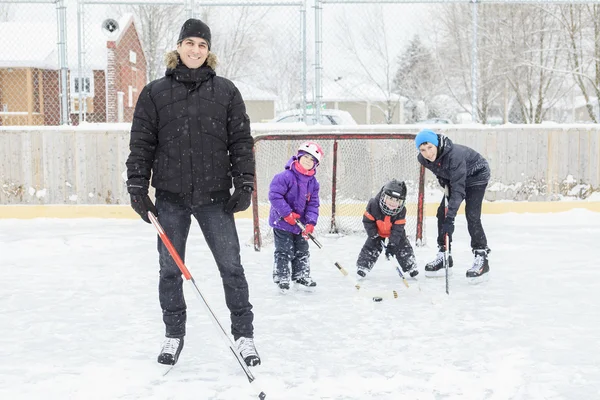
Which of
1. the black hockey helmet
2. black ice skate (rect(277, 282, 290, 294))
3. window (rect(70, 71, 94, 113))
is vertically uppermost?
window (rect(70, 71, 94, 113))

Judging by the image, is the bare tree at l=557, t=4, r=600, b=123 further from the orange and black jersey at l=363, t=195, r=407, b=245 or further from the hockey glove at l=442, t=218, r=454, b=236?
the orange and black jersey at l=363, t=195, r=407, b=245

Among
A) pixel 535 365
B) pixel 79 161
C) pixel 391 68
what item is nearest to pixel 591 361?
pixel 535 365

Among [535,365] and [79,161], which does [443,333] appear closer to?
[535,365]

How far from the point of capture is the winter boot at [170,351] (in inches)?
142

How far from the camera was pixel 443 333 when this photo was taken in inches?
169

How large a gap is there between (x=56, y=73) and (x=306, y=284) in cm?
1376

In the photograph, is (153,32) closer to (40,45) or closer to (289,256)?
(40,45)

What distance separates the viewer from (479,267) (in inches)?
224

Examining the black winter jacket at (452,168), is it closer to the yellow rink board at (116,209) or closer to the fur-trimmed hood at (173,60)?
the fur-trimmed hood at (173,60)

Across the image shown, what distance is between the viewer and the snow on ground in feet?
11.1

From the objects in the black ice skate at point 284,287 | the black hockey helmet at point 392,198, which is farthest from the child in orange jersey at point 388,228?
the black ice skate at point 284,287

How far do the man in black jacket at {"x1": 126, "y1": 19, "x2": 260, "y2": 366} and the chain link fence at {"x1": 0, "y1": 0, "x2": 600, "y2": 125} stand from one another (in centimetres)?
569

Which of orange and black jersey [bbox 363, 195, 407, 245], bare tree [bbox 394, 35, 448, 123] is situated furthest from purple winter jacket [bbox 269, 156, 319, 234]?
bare tree [bbox 394, 35, 448, 123]

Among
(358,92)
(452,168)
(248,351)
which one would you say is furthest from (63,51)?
(358,92)
